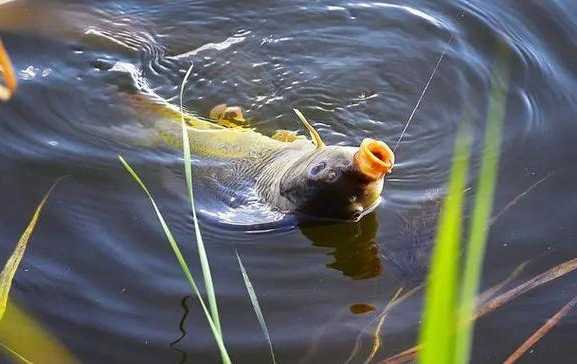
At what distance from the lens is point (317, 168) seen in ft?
12.0

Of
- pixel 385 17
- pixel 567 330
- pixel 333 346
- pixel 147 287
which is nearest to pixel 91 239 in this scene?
pixel 147 287

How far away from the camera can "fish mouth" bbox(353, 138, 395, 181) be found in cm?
335

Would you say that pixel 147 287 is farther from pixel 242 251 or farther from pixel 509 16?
pixel 509 16

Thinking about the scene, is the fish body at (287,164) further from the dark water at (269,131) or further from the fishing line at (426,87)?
the fishing line at (426,87)

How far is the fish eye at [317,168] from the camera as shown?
3615 mm

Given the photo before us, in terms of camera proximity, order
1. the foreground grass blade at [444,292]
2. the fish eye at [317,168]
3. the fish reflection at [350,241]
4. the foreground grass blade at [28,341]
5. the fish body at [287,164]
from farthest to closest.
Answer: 1. the fish reflection at [350,241]
2. the fish eye at [317,168]
3. the fish body at [287,164]
4. the foreground grass blade at [28,341]
5. the foreground grass blade at [444,292]

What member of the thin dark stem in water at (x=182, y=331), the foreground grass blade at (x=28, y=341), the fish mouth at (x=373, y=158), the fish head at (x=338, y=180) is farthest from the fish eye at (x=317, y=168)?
the foreground grass blade at (x=28, y=341)

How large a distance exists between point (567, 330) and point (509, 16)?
272cm

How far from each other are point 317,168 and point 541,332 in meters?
1.06

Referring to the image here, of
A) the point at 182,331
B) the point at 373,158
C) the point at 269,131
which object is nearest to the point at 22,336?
the point at 182,331

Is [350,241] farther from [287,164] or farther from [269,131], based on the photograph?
[269,131]

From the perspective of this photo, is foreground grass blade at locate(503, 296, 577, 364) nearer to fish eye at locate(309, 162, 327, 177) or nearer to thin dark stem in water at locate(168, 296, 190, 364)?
fish eye at locate(309, 162, 327, 177)

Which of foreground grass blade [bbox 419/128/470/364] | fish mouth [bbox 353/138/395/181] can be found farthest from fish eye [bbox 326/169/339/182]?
foreground grass blade [bbox 419/128/470/364]

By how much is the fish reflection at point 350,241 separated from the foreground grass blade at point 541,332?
75cm
